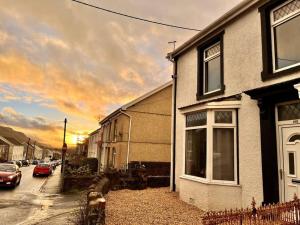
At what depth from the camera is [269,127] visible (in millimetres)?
7148

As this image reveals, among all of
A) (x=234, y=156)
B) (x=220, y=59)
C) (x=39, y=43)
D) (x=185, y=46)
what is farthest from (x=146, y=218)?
(x=39, y=43)

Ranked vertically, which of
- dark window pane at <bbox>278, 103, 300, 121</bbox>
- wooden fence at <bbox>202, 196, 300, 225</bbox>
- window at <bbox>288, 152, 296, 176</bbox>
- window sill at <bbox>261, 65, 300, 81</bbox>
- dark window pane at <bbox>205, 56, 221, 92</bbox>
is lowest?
wooden fence at <bbox>202, 196, 300, 225</bbox>

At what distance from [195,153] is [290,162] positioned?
11.5 feet

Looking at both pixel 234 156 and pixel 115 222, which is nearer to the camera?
pixel 115 222

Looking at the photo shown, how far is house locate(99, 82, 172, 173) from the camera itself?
21609 millimetres

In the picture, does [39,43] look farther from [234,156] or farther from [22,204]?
[234,156]

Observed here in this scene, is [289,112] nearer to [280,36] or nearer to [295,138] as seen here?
[295,138]

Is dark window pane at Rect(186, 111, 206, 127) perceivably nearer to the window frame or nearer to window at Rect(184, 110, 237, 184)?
window at Rect(184, 110, 237, 184)

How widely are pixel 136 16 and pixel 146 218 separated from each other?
8.05 m

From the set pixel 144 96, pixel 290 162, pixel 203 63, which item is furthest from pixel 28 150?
pixel 290 162

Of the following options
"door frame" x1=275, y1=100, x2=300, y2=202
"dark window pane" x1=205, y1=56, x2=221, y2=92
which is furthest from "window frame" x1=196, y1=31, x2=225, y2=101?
"door frame" x1=275, y1=100, x2=300, y2=202

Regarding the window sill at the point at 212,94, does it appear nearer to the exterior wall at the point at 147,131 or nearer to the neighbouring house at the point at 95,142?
the exterior wall at the point at 147,131

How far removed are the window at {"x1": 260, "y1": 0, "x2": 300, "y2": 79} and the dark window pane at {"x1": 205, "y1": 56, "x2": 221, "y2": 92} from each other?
2468 mm

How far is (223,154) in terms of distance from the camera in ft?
27.6
